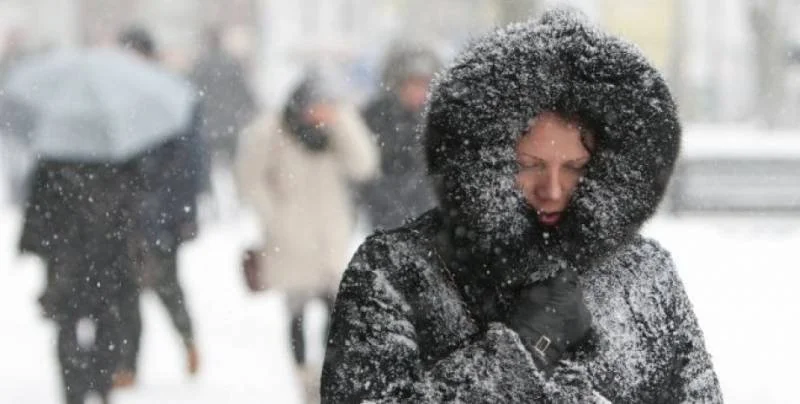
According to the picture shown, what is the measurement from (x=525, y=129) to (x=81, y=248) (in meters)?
4.07

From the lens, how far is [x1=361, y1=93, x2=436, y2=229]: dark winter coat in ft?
21.7

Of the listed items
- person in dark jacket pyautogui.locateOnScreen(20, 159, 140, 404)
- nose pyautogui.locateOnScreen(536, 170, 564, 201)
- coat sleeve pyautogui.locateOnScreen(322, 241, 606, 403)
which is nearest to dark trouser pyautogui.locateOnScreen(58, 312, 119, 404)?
person in dark jacket pyautogui.locateOnScreen(20, 159, 140, 404)

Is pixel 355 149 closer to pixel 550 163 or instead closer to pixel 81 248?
pixel 81 248

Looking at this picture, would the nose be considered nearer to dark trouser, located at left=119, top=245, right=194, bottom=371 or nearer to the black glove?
the black glove

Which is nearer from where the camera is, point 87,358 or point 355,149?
Answer: point 87,358

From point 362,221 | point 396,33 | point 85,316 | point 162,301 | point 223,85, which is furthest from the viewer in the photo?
point 396,33

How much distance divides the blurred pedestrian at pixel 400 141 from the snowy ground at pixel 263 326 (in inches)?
40.8

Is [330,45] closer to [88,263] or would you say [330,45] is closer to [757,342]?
[757,342]

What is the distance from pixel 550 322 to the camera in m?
2.20

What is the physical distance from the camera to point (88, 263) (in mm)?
6141

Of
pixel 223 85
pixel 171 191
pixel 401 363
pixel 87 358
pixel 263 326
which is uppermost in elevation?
pixel 223 85

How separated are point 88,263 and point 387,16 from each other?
26.6 meters

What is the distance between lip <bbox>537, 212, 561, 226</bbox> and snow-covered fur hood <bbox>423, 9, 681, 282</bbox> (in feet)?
0.05

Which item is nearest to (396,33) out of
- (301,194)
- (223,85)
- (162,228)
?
(223,85)
